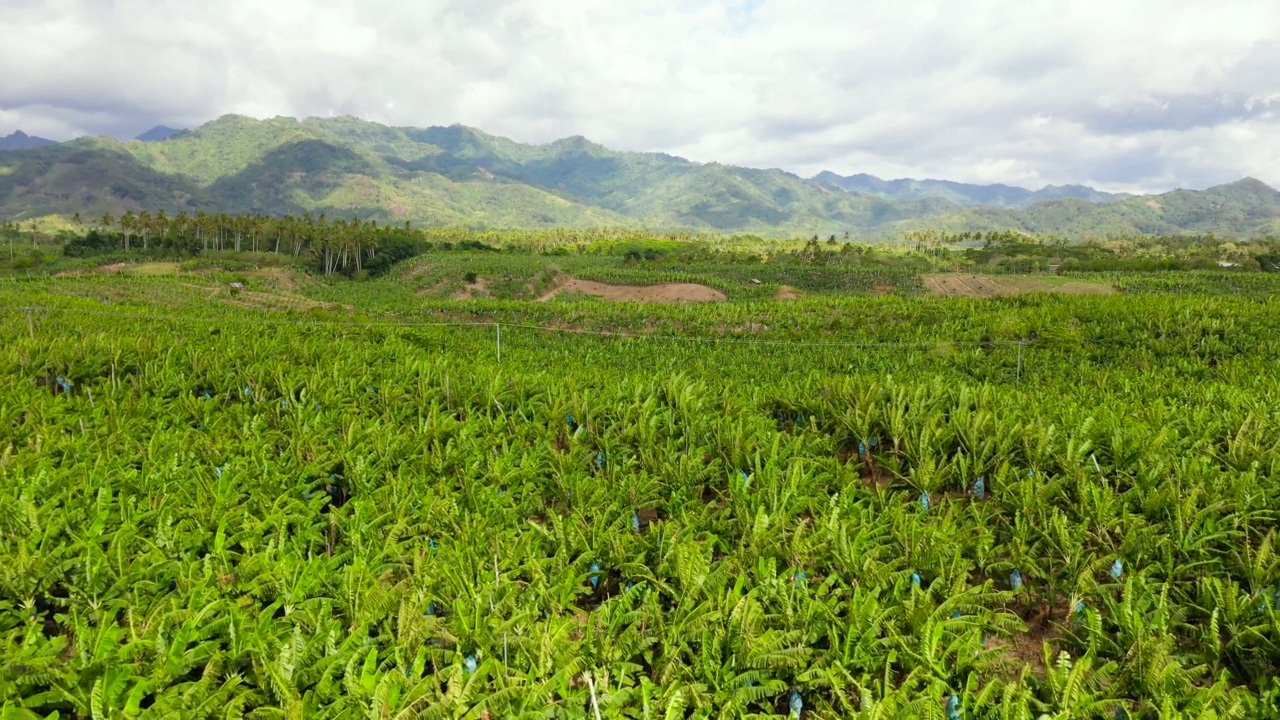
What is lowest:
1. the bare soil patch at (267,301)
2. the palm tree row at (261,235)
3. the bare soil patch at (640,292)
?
the bare soil patch at (267,301)

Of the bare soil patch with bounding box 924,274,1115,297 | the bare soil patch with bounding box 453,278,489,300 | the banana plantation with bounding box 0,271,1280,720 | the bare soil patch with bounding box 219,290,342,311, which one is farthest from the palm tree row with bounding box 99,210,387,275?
the banana plantation with bounding box 0,271,1280,720

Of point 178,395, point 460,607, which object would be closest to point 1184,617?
point 460,607

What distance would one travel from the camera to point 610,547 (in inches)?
192

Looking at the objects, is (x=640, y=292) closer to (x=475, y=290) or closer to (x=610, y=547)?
(x=475, y=290)

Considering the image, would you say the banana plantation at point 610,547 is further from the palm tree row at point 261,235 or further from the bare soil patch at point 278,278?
the palm tree row at point 261,235

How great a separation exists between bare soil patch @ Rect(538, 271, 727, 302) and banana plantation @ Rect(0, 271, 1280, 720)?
42.1 meters

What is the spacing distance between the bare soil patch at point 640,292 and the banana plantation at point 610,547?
1658 inches

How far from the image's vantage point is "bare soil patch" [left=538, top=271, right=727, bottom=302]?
5381 centimetres

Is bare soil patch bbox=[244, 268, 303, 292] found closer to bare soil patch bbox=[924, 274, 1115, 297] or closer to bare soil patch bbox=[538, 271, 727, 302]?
bare soil patch bbox=[538, 271, 727, 302]

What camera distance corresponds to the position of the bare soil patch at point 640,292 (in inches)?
2119

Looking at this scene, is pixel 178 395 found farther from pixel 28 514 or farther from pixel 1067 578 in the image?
pixel 1067 578

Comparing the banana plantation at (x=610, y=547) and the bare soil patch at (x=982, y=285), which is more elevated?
the bare soil patch at (x=982, y=285)

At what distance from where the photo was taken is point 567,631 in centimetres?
373

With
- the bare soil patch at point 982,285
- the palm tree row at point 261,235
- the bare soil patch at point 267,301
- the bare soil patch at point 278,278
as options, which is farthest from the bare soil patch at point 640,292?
the palm tree row at point 261,235
